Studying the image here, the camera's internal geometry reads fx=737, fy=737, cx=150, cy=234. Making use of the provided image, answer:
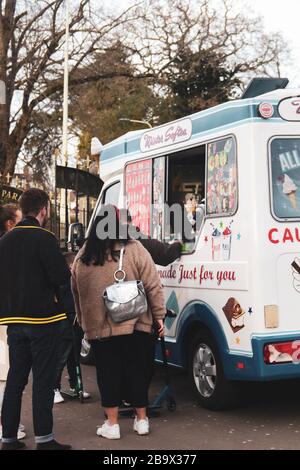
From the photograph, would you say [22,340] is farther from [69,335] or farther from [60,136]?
[60,136]

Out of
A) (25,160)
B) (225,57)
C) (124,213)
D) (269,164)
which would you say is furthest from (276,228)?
(225,57)

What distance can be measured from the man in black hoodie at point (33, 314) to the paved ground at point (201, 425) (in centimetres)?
49

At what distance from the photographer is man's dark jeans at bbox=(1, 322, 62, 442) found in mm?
5082

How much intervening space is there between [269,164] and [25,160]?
19188 mm

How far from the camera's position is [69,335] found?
709cm

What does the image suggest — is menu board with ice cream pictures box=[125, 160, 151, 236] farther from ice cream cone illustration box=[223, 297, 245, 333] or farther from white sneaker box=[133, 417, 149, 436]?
white sneaker box=[133, 417, 149, 436]

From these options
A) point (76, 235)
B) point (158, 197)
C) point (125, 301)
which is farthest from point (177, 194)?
point (125, 301)

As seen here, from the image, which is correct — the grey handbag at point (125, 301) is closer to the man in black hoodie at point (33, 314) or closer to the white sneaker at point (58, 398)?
the man in black hoodie at point (33, 314)

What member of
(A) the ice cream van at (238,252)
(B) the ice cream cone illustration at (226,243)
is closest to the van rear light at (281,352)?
(A) the ice cream van at (238,252)

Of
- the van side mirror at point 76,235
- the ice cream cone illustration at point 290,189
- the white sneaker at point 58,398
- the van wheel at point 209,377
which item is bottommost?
the white sneaker at point 58,398

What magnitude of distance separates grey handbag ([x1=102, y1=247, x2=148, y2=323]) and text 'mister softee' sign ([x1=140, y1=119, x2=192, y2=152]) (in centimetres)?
186

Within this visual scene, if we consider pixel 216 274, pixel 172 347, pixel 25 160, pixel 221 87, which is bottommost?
pixel 172 347

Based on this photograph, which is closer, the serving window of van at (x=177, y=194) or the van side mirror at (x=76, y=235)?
the serving window of van at (x=177, y=194)

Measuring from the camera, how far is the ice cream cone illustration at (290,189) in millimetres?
5883
